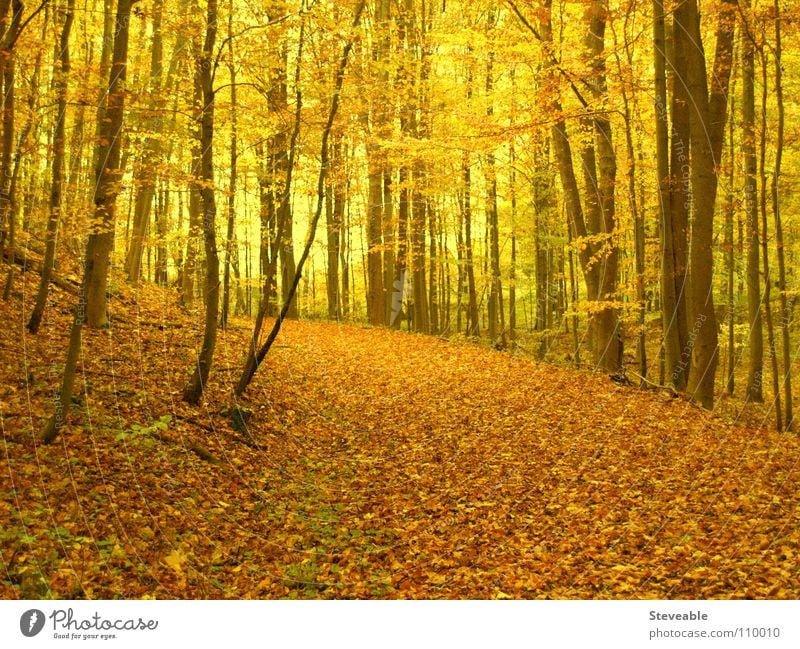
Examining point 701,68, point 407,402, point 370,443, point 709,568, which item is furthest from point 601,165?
point 709,568

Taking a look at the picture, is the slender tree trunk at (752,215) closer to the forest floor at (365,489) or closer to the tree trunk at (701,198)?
the tree trunk at (701,198)

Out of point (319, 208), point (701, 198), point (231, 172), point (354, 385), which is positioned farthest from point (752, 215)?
point (231, 172)

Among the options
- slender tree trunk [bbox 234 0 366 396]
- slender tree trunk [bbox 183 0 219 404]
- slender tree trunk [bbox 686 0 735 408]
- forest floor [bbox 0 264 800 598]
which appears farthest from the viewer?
slender tree trunk [bbox 686 0 735 408]

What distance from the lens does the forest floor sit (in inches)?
Answer: 211

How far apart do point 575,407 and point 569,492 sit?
373 centimetres

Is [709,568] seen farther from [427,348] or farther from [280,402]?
[427,348]

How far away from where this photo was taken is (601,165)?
543 inches

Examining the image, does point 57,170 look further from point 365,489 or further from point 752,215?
point 752,215

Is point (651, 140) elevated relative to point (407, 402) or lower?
elevated

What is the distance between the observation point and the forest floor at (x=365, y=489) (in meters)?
5.36

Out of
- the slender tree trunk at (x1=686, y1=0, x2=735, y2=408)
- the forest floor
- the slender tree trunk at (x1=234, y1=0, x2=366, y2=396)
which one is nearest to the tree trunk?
the slender tree trunk at (x1=686, y1=0, x2=735, y2=408)

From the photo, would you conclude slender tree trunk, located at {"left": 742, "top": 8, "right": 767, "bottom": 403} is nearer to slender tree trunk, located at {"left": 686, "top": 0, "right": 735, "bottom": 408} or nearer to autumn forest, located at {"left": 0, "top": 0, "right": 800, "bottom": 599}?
autumn forest, located at {"left": 0, "top": 0, "right": 800, "bottom": 599}

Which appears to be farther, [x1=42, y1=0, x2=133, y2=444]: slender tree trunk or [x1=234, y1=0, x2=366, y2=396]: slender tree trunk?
[x1=234, y1=0, x2=366, y2=396]: slender tree trunk

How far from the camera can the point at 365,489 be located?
8164mm
